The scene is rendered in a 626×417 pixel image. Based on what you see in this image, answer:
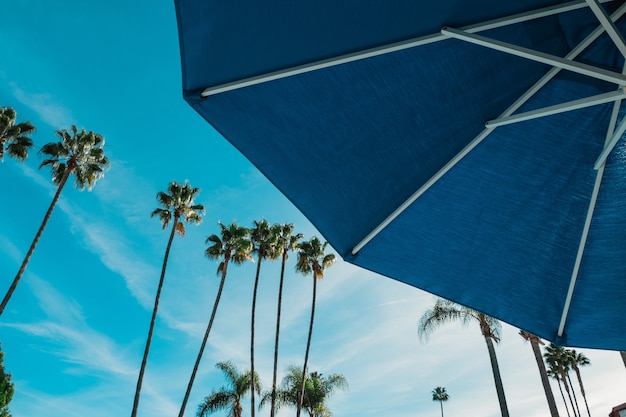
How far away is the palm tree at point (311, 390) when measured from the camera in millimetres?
32781

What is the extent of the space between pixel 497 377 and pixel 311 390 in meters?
15.6

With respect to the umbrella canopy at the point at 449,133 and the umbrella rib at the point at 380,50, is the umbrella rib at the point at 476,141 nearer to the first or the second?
the umbrella canopy at the point at 449,133

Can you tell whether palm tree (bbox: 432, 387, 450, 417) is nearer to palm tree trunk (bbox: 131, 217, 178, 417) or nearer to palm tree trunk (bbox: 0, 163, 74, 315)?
palm tree trunk (bbox: 131, 217, 178, 417)

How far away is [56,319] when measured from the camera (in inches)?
2603

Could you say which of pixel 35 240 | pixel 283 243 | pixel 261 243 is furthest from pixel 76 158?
pixel 283 243

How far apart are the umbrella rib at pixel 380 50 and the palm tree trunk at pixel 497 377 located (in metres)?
23.2

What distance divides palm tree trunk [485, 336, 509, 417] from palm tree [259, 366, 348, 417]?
14131mm

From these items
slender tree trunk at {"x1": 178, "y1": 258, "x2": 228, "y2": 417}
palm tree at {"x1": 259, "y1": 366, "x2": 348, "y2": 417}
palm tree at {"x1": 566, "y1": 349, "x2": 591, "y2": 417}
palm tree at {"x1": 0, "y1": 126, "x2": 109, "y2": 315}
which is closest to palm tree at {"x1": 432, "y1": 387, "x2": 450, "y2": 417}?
palm tree at {"x1": 566, "y1": 349, "x2": 591, "y2": 417}

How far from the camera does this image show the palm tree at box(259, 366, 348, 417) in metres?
32.8

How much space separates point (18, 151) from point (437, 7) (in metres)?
25.7

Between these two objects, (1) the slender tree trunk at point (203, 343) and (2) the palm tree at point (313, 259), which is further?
(2) the palm tree at point (313, 259)

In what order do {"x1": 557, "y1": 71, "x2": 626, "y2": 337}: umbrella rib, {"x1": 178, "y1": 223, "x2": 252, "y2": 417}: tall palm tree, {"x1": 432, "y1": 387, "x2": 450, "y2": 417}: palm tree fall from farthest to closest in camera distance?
{"x1": 432, "y1": 387, "x2": 450, "y2": 417}: palm tree → {"x1": 178, "y1": 223, "x2": 252, "y2": 417}: tall palm tree → {"x1": 557, "y1": 71, "x2": 626, "y2": 337}: umbrella rib

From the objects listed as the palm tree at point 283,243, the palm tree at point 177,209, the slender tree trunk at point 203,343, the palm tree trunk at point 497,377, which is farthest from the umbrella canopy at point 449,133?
the palm tree at point 283,243

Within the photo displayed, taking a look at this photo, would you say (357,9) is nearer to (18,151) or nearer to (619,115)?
(619,115)
